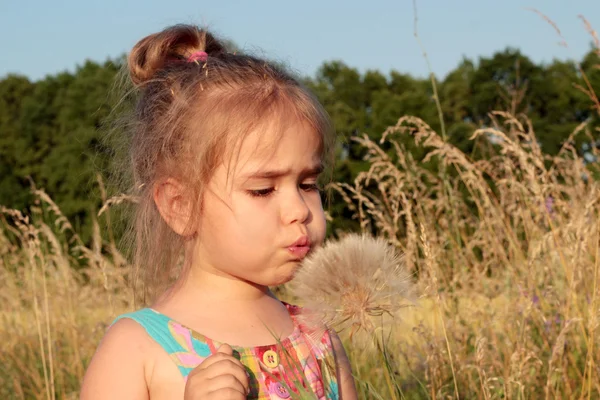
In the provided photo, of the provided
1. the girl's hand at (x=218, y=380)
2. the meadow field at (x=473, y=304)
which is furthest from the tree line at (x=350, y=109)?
the girl's hand at (x=218, y=380)

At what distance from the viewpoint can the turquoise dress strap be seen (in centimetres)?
172

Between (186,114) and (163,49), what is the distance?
14.2 inches

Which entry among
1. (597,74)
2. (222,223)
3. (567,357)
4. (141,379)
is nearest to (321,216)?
(222,223)

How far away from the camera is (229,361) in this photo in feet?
5.19

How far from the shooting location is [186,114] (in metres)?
1.92

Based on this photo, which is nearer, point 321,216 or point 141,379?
point 141,379

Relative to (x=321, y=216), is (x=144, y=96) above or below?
above

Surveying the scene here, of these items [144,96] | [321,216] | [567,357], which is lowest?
[567,357]

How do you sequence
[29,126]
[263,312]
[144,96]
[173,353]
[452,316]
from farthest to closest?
[29,126] → [452,316] → [144,96] → [263,312] → [173,353]

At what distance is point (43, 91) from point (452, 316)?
19254mm

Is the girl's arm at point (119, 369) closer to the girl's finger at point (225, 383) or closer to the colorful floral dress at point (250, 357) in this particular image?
the colorful floral dress at point (250, 357)

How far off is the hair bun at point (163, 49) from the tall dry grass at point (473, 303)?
886mm

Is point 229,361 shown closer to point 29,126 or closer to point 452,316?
point 452,316

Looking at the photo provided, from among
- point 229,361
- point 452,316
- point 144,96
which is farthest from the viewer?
point 452,316
